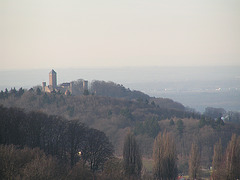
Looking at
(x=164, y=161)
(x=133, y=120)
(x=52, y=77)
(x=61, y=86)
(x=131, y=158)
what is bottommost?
(x=133, y=120)

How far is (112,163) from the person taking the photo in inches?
1410

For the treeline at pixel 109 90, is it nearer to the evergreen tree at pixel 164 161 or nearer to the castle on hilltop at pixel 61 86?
the castle on hilltop at pixel 61 86

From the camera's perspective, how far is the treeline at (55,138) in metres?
38.4

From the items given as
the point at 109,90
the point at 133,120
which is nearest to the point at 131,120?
the point at 133,120

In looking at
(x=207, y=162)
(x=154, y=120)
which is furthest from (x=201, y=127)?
(x=207, y=162)

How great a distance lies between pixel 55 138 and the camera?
138ft

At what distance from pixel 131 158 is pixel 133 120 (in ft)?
154

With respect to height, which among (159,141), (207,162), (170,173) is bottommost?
(207,162)

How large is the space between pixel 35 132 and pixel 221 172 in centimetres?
1761

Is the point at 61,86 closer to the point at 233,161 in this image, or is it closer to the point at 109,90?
the point at 109,90

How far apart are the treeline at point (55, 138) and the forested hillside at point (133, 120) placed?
16.7m

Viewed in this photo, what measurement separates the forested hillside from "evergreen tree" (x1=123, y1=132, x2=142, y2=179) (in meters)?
19.7

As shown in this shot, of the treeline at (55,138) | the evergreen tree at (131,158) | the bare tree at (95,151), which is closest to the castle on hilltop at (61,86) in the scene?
the treeline at (55,138)

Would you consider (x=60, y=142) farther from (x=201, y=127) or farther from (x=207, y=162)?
(x=201, y=127)
